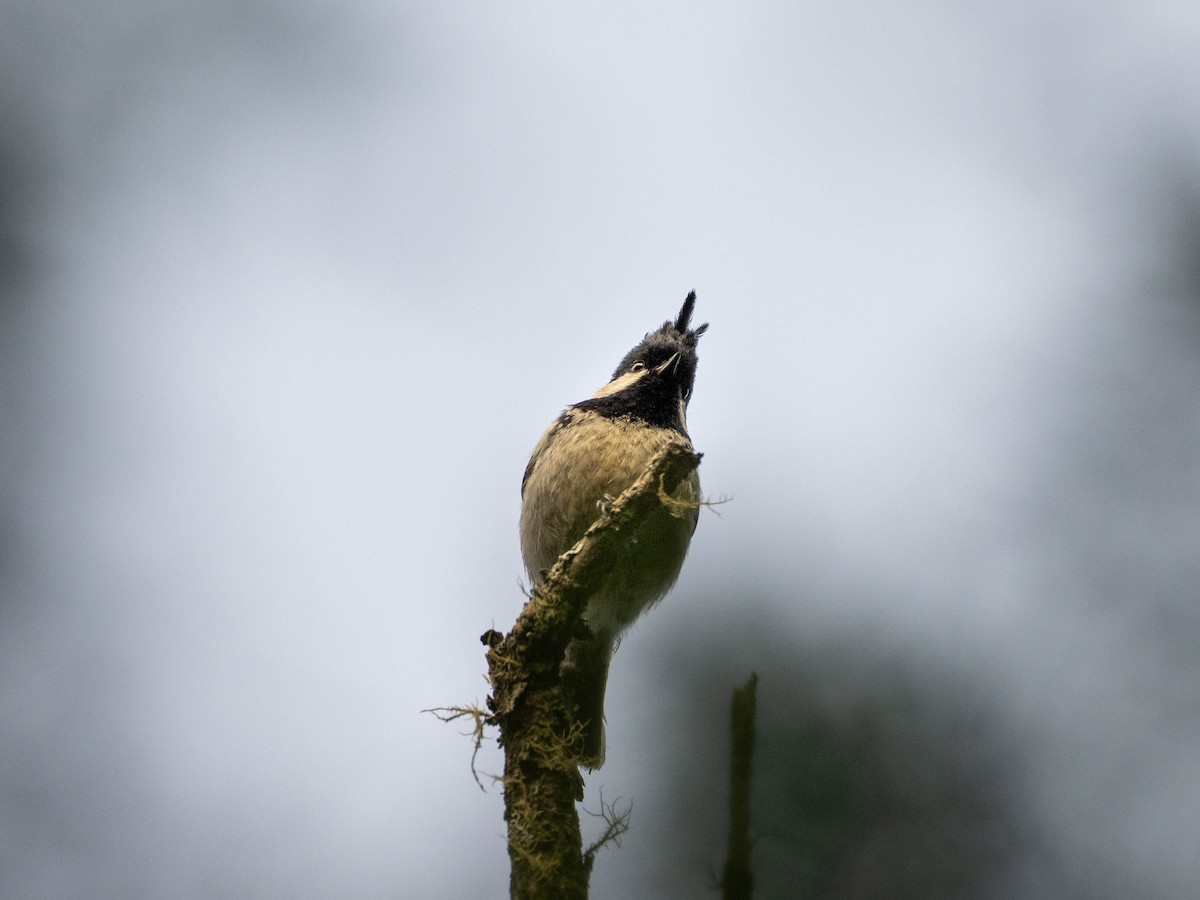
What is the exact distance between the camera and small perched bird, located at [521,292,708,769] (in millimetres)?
4215

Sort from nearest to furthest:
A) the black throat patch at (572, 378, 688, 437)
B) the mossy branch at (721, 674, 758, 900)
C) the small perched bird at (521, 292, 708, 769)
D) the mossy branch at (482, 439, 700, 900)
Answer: the mossy branch at (721, 674, 758, 900), the mossy branch at (482, 439, 700, 900), the small perched bird at (521, 292, 708, 769), the black throat patch at (572, 378, 688, 437)

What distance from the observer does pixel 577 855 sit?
2.69 meters

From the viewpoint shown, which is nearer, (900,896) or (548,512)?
(900,896)

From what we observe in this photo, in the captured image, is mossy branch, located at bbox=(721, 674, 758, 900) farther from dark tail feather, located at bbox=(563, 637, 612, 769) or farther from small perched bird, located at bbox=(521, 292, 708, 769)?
dark tail feather, located at bbox=(563, 637, 612, 769)

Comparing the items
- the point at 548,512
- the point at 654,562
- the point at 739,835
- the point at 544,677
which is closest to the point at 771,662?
the point at 654,562

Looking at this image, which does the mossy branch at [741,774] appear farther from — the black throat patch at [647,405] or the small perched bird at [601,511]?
the black throat patch at [647,405]

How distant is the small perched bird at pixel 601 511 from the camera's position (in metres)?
4.21

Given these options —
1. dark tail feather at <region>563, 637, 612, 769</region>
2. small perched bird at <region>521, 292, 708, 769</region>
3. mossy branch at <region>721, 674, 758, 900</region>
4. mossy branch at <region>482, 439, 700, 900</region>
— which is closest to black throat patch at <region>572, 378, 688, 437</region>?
small perched bird at <region>521, 292, 708, 769</region>

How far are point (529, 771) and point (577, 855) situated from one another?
26cm

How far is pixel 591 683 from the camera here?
4391 millimetres

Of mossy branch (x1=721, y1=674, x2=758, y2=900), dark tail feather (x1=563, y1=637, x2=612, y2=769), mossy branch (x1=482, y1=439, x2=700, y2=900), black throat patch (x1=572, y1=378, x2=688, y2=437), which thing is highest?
black throat patch (x1=572, y1=378, x2=688, y2=437)

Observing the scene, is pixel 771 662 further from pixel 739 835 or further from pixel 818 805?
pixel 739 835

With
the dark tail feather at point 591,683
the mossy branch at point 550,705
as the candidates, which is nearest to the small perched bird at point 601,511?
the dark tail feather at point 591,683

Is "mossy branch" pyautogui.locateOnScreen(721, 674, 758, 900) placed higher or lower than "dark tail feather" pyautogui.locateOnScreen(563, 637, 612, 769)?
lower
